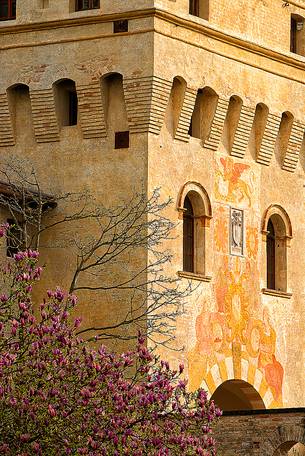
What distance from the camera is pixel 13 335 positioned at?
32.0 m

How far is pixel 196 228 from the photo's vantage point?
4697 cm

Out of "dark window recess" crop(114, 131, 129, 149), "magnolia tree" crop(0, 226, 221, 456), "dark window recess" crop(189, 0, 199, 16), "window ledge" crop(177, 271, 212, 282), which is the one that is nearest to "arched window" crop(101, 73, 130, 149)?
"dark window recess" crop(114, 131, 129, 149)

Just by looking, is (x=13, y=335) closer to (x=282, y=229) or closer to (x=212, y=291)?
(x=212, y=291)

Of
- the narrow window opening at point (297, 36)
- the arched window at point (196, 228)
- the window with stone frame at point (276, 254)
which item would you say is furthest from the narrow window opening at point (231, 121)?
the narrow window opening at point (297, 36)

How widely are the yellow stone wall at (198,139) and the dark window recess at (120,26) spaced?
0.40ft

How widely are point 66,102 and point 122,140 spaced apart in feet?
6.29

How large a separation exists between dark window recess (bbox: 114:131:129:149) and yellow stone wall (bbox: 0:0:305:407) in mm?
208

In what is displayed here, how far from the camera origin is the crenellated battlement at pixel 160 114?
45.0 m

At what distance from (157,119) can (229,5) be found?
4064mm

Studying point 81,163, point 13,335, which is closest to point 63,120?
point 81,163

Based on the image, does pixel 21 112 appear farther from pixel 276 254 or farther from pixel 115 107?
pixel 276 254

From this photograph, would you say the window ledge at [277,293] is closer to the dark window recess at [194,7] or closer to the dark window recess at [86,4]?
the dark window recess at [194,7]

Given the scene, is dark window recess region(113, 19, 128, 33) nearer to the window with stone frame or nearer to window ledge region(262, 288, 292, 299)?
the window with stone frame

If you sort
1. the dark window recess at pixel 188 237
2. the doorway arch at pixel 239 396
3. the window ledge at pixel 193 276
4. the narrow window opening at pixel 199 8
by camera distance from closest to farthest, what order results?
1. the window ledge at pixel 193 276
2. the dark window recess at pixel 188 237
3. the narrow window opening at pixel 199 8
4. the doorway arch at pixel 239 396
